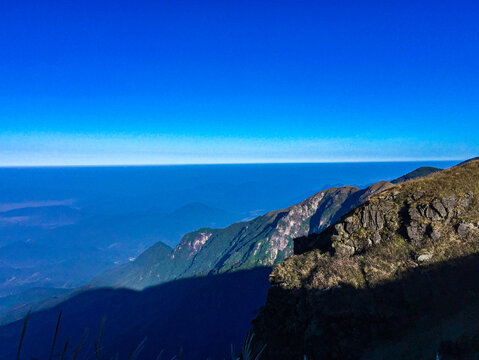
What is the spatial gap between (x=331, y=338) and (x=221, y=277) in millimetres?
178394

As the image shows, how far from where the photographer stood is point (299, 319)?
78.7 ft

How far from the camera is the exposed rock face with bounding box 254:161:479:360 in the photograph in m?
20.4

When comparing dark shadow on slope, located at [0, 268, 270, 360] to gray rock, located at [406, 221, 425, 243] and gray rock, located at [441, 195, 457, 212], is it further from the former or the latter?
gray rock, located at [441, 195, 457, 212]

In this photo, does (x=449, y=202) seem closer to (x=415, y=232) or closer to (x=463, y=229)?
(x=463, y=229)

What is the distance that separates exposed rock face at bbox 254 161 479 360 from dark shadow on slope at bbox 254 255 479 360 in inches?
2.9

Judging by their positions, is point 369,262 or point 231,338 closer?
point 369,262

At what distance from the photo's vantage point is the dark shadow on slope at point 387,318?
59.3ft

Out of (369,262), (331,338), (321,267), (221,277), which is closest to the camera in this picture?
(331,338)

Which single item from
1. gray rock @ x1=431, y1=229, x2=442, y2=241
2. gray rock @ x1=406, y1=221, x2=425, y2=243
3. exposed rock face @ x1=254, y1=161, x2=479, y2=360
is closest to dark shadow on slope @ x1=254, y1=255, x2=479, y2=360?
exposed rock face @ x1=254, y1=161, x2=479, y2=360

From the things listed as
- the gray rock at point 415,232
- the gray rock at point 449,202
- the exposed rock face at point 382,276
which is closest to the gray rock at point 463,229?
the exposed rock face at point 382,276

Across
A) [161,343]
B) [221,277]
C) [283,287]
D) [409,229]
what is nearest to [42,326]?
[161,343]

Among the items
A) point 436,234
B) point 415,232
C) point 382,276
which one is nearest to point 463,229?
point 436,234

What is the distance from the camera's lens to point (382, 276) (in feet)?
78.4

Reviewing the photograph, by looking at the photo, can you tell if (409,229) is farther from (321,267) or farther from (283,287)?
(283,287)
